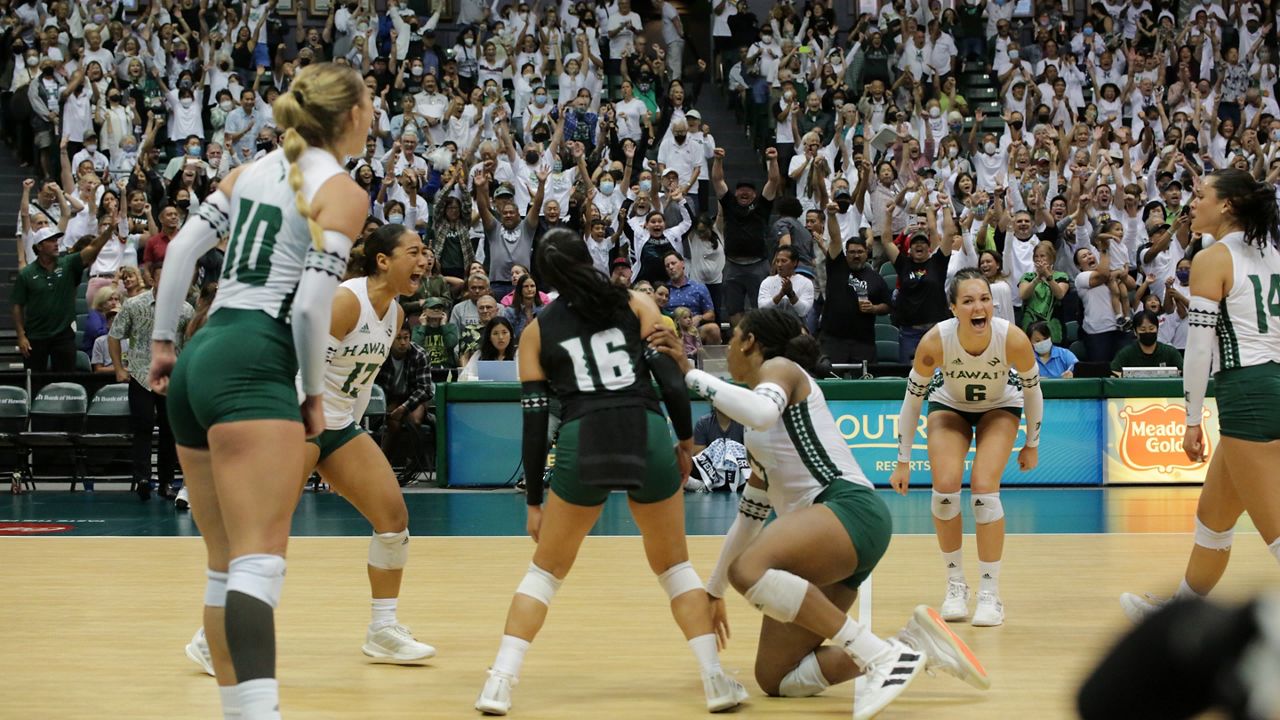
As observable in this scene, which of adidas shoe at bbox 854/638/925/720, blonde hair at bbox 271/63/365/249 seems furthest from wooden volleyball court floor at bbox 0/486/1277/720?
blonde hair at bbox 271/63/365/249

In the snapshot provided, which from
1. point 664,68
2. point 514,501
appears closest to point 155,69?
point 664,68

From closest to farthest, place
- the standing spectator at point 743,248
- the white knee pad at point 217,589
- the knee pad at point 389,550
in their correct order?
the white knee pad at point 217,589 → the knee pad at point 389,550 → the standing spectator at point 743,248

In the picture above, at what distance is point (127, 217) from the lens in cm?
1587

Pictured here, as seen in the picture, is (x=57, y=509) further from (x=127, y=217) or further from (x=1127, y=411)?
(x=1127, y=411)

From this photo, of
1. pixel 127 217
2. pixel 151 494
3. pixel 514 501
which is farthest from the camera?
pixel 127 217

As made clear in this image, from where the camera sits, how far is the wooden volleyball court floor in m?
5.15

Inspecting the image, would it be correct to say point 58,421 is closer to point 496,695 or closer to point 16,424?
point 16,424

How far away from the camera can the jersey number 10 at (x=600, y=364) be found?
16.1 ft

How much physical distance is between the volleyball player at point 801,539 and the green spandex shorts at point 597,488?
259 millimetres

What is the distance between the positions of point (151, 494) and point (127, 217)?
14.6 feet

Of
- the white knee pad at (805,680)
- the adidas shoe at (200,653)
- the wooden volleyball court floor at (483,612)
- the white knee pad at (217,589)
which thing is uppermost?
the white knee pad at (217,589)

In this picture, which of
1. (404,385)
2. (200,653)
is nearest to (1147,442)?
(404,385)

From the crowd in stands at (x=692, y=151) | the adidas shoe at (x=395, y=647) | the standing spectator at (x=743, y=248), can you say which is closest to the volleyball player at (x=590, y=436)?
the adidas shoe at (x=395, y=647)

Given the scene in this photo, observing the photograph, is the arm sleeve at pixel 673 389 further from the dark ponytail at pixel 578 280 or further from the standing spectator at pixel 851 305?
the standing spectator at pixel 851 305
